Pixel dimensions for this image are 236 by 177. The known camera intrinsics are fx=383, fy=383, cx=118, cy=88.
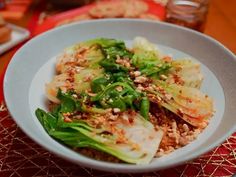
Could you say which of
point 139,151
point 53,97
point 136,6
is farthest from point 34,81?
point 136,6

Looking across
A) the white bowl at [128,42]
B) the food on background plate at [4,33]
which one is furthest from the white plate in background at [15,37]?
the white bowl at [128,42]

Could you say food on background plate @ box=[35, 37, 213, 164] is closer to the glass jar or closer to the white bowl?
the white bowl

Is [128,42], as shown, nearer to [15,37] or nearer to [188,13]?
[188,13]

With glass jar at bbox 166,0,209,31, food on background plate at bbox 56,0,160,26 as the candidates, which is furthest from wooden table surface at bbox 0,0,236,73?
food on background plate at bbox 56,0,160,26

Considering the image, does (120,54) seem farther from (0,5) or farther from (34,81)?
(0,5)

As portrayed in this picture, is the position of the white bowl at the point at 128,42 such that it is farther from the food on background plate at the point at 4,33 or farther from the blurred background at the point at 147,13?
the food on background plate at the point at 4,33

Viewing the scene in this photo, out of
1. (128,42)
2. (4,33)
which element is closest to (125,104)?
(128,42)
